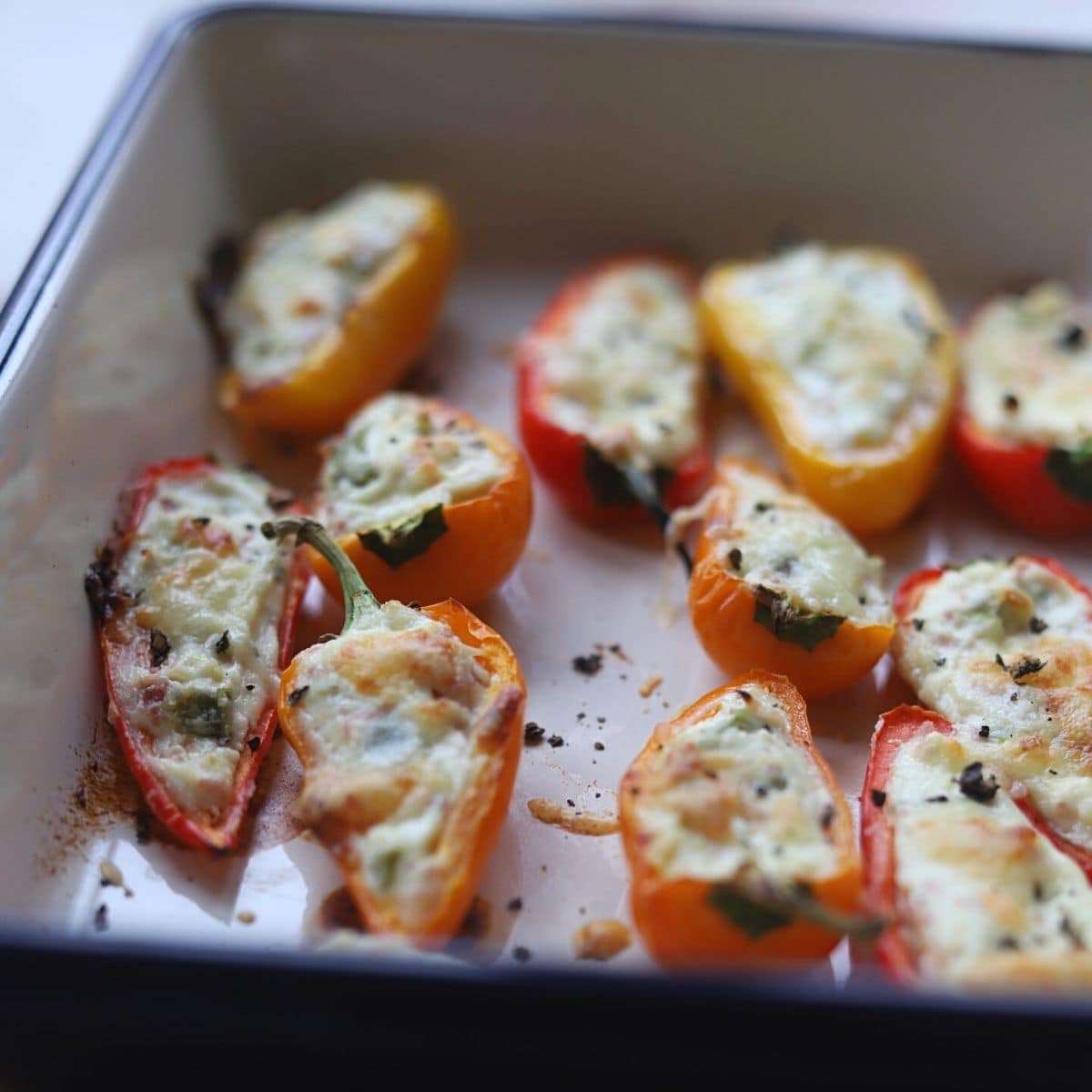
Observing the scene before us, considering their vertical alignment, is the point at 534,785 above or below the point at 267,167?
below

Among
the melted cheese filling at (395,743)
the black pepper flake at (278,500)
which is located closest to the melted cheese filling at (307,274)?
the black pepper flake at (278,500)

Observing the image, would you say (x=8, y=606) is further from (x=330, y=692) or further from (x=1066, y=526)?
(x=1066, y=526)

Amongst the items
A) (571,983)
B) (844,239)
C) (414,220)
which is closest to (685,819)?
(571,983)

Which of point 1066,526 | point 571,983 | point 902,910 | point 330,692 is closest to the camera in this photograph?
point 571,983

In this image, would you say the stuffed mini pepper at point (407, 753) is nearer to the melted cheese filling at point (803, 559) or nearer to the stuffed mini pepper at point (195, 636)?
the stuffed mini pepper at point (195, 636)

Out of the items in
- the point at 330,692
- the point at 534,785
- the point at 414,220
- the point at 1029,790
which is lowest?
the point at 534,785

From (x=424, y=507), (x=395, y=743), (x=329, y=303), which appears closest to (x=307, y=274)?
(x=329, y=303)

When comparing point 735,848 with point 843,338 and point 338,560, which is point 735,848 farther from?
point 843,338

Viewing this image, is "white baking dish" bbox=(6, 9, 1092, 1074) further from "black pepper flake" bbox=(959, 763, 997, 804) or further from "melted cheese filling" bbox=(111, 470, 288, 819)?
"black pepper flake" bbox=(959, 763, 997, 804)

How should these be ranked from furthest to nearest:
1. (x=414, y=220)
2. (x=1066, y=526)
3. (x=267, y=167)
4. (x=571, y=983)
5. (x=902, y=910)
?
(x=267, y=167) → (x=414, y=220) → (x=1066, y=526) → (x=902, y=910) → (x=571, y=983)
